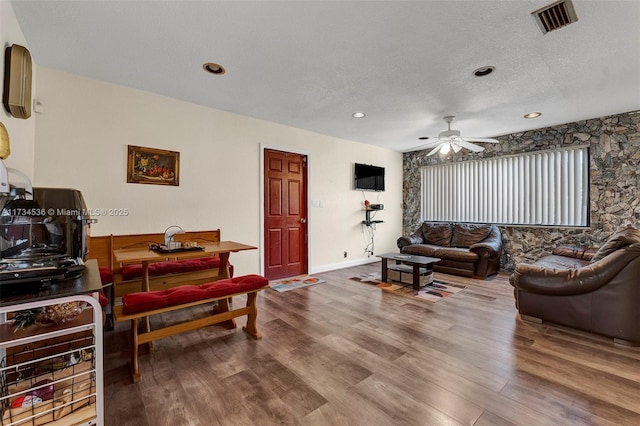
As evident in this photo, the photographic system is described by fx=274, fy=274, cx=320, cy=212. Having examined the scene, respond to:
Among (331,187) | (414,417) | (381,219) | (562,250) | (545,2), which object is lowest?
(414,417)

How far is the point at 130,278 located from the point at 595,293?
4599 mm

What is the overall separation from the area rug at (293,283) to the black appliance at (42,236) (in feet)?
8.90

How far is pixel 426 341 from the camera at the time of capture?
2.47 metres

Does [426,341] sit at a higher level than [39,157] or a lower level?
lower

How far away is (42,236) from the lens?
1498mm

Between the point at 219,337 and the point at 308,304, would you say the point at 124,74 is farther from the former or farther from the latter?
the point at 308,304

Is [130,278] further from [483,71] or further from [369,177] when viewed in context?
[369,177]

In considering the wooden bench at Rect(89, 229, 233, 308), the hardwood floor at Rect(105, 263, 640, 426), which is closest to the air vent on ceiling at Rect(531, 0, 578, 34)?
the hardwood floor at Rect(105, 263, 640, 426)

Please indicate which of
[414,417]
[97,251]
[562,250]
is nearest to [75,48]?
[97,251]

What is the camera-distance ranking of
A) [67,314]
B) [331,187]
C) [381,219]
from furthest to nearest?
1. [381,219]
2. [331,187]
3. [67,314]

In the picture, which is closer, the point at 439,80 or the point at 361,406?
the point at 361,406

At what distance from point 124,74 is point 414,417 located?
3.93 meters

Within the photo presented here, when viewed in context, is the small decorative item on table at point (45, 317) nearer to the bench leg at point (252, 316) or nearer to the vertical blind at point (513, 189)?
the bench leg at point (252, 316)

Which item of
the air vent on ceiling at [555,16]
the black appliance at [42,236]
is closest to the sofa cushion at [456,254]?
the air vent on ceiling at [555,16]
